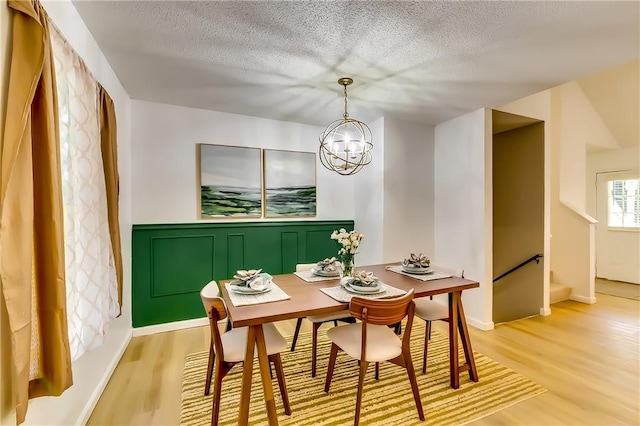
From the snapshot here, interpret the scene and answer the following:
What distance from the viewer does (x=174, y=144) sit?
3340 millimetres

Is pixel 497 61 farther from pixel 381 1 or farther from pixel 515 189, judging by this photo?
pixel 515 189

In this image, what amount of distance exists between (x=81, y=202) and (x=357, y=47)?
202 cm

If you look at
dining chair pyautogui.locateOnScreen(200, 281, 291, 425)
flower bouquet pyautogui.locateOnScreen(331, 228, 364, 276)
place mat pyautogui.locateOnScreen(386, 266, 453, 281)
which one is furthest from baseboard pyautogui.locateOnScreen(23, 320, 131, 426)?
place mat pyautogui.locateOnScreen(386, 266, 453, 281)

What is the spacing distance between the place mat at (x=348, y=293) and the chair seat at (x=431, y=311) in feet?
1.72

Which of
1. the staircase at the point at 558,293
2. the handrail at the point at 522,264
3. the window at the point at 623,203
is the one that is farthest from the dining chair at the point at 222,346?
the window at the point at 623,203

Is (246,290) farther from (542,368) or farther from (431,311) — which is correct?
(542,368)

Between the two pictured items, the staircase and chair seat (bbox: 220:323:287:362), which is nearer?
chair seat (bbox: 220:323:287:362)

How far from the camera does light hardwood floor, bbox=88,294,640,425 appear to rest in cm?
192

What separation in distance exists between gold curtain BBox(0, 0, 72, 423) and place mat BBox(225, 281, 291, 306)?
81 cm

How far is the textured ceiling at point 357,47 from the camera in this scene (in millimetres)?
1733

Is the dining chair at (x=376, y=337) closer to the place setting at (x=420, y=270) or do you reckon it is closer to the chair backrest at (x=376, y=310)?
the chair backrest at (x=376, y=310)

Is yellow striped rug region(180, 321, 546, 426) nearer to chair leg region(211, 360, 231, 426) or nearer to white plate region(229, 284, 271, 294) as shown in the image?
chair leg region(211, 360, 231, 426)

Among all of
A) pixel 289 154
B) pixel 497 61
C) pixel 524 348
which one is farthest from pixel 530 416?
pixel 289 154

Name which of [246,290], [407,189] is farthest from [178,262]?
[407,189]
